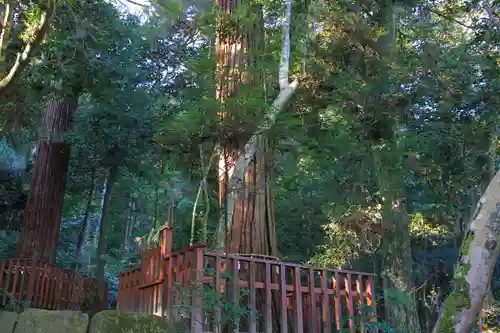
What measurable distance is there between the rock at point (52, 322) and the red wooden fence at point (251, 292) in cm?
72

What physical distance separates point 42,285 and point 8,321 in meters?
4.45

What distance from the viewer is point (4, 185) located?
37.6 ft

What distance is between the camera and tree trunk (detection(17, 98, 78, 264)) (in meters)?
9.39

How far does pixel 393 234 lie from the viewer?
9055mm

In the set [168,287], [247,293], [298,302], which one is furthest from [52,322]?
[298,302]

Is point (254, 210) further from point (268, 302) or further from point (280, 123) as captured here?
point (268, 302)

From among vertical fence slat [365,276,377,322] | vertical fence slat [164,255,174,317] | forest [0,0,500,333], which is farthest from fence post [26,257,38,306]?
vertical fence slat [365,276,377,322]

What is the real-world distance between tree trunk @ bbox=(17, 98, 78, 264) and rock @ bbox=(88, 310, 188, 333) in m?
6.29

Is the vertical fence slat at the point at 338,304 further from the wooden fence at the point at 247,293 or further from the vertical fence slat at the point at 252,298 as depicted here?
the vertical fence slat at the point at 252,298

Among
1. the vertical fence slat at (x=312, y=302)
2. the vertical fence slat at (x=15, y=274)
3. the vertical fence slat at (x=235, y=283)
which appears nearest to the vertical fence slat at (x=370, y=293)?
the vertical fence slat at (x=312, y=302)

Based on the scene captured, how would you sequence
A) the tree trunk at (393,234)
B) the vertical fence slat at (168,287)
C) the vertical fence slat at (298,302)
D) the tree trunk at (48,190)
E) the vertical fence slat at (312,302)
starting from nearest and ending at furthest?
the vertical fence slat at (168,287) → the vertical fence slat at (298,302) → the vertical fence slat at (312,302) → the tree trunk at (393,234) → the tree trunk at (48,190)

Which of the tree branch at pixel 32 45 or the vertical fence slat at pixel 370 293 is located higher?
the tree branch at pixel 32 45

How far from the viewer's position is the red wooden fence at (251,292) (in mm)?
3898

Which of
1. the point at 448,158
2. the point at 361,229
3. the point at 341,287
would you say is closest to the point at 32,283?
the point at 341,287
